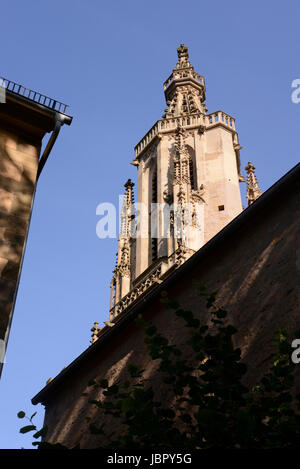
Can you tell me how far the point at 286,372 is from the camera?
4852 mm

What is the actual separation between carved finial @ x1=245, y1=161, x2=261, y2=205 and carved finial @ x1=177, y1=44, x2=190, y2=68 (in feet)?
38.3

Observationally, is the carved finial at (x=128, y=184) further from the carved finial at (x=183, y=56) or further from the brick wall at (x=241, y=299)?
the brick wall at (x=241, y=299)

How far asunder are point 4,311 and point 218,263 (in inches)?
128

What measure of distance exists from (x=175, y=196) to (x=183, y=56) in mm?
17098

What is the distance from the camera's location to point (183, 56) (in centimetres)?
4031

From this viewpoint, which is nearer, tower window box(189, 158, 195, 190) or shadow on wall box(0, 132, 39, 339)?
shadow on wall box(0, 132, 39, 339)

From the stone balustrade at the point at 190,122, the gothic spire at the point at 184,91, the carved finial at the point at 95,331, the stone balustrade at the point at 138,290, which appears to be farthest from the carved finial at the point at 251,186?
the carved finial at the point at 95,331

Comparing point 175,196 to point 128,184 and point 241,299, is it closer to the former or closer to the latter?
point 128,184

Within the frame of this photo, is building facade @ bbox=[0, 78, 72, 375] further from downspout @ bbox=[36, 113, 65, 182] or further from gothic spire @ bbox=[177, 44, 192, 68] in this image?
gothic spire @ bbox=[177, 44, 192, 68]

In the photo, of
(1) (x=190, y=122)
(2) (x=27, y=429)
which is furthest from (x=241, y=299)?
(1) (x=190, y=122)

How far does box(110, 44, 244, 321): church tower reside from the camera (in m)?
25.4

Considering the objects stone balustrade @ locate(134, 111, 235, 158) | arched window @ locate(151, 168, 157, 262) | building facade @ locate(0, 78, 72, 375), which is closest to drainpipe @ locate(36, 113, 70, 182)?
building facade @ locate(0, 78, 72, 375)
